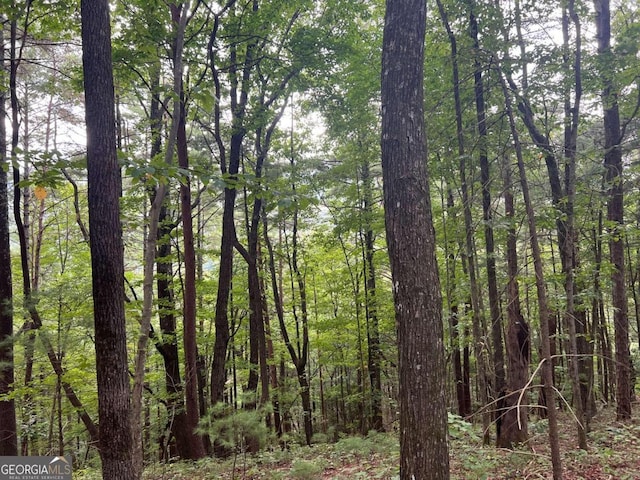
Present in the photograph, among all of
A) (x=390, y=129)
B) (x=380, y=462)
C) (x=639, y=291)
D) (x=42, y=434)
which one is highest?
(x=390, y=129)

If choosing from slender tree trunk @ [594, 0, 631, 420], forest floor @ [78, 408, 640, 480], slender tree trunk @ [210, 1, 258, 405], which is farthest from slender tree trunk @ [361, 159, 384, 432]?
slender tree trunk @ [594, 0, 631, 420]

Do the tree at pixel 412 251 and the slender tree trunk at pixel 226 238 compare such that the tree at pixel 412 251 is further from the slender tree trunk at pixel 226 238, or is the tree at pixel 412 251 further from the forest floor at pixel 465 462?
the slender tree trunk at pixel 226 238

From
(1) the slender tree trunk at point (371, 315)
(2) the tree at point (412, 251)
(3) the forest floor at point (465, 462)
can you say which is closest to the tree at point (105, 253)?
(2) the tree at point (412, 251)

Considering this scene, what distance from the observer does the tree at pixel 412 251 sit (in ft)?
9.71

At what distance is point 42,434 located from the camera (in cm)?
1276

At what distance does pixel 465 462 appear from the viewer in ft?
17.7

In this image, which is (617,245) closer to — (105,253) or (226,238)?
(226,238)

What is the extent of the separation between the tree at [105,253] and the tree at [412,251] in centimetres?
226

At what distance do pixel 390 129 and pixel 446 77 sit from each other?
5242 millimetres

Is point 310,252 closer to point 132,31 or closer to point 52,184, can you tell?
point 132,31

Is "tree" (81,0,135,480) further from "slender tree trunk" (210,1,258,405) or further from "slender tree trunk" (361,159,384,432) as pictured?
"slender tree trunk" (361,159,384,432)

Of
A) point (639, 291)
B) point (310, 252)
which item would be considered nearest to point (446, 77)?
point (310, 252)

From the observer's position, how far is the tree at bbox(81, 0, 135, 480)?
323 centimetres

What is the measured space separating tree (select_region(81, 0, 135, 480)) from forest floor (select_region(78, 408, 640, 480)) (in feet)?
10.7
